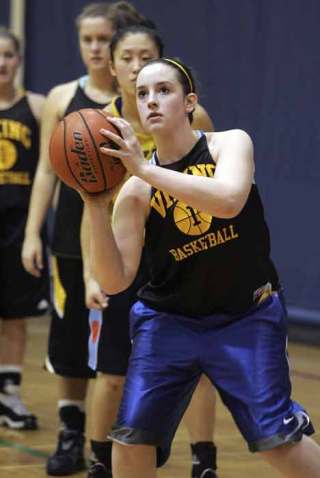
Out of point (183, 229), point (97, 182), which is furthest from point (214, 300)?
point (97, 182)

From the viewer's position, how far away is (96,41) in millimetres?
5125

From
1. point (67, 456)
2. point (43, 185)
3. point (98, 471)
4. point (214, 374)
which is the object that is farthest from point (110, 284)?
point (43, 185)

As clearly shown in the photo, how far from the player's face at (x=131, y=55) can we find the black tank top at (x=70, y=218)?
486 millimetres

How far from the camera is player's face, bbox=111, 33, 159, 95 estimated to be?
448 centimetres

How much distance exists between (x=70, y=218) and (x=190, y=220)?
5.02ft

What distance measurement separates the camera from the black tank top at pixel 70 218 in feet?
16.5

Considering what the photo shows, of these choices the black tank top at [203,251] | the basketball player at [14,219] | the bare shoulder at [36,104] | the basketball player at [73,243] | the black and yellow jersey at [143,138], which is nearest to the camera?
the black tank top at [203,251]

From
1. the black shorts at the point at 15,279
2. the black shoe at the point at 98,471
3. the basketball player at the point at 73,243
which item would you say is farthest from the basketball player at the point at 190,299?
the black shorts at the point at 15,279

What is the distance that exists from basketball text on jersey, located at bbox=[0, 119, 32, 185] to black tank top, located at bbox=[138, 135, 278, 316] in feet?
7.03

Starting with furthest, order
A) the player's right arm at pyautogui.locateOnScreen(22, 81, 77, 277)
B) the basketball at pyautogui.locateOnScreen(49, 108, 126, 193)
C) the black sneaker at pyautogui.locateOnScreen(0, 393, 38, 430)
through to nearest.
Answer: the black sneaker at pyautogui.locateOnScreen(0, 393, 38, 430) → the player's right arm at pyautogui.locateOnScreen(22, 81, 77, 277) → the basketball at pyautogui.locateOnScreen(49, 108, 126, 193)

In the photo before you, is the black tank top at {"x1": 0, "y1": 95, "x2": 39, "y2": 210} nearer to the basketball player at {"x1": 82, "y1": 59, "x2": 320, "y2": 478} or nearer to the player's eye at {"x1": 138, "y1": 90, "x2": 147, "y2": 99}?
the basketball player at {"x1": 82, "y1": 59, "x2": 320, "y2": 478}

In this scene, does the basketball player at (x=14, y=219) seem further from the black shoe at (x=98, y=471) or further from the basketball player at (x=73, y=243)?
the black shoe at (x=98, y=471)

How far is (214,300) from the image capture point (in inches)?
145

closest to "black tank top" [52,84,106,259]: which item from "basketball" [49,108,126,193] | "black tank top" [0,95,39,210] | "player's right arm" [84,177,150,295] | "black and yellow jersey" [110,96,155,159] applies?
"black and yellow jersey" [110,96,155,159]
